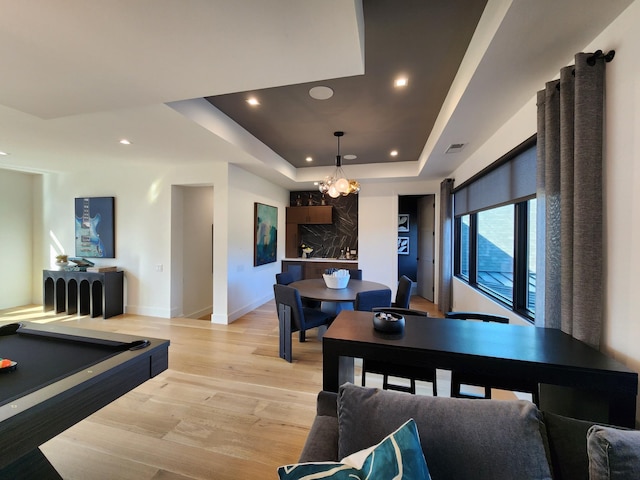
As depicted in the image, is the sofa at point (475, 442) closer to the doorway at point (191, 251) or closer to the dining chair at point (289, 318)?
the dining chair at point (289, 318)

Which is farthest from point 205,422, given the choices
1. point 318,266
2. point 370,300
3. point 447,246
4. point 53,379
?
point 447,246

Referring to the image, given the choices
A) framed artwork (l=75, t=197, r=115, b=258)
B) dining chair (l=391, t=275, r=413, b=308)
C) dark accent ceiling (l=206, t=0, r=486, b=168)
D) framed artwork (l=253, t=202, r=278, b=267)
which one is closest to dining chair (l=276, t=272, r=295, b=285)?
framed artwork (l=253, t=202, r=278, b=267)

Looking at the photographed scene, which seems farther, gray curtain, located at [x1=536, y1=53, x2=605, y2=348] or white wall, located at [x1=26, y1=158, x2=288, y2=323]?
white wall, located at [x1=26, y1=158, x2=288, y2=323]

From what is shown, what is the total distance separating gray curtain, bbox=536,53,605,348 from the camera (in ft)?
4.85

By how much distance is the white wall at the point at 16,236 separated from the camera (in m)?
4.98

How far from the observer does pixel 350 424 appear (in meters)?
0.97

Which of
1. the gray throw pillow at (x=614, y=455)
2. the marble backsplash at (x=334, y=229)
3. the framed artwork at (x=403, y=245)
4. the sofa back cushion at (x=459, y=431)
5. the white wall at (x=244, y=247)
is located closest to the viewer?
the gray throw pillow at (x=614, y=455)

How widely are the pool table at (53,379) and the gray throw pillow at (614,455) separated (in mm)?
1911

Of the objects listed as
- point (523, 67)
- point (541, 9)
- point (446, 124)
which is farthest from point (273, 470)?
point (446, 124)

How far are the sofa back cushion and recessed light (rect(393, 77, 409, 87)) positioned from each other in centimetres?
267

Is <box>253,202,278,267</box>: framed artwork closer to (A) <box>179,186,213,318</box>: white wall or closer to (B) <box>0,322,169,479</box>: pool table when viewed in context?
(A) <box>179,186,213,318</box>: white wall

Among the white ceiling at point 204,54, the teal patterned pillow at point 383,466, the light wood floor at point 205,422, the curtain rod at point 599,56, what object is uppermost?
the white ceiling at point 204,54

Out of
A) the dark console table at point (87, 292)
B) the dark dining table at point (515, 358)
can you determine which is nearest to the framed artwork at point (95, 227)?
the dark console table at point (87, 292)

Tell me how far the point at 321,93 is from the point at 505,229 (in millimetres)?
2617
